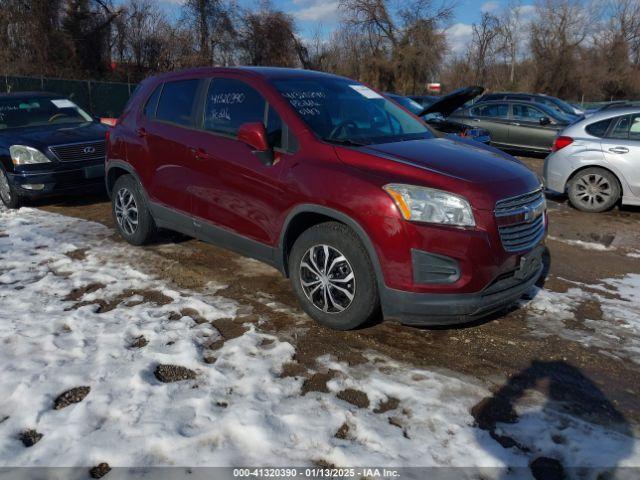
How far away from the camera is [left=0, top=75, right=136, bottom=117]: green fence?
1962cm

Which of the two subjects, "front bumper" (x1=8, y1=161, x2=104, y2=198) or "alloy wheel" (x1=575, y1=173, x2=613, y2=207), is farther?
"alloy wheel" (x1=575, y1=173, x2=613, y2=207)

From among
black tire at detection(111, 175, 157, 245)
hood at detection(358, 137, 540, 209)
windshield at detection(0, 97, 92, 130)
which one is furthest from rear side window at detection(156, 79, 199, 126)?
windshield at detection(0, 97, 92, 130)

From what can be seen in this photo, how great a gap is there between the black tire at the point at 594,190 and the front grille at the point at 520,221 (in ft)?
14.3

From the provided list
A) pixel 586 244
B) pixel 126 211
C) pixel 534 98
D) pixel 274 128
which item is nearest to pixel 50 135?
pixel 126 211

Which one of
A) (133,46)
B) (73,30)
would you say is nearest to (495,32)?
(133,46)

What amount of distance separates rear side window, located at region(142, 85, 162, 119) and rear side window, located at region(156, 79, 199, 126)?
63 mm

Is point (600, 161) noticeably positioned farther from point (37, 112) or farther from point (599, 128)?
point (37, 112)

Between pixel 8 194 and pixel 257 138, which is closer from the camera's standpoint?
pixel 257 138

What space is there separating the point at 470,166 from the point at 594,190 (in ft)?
16.3

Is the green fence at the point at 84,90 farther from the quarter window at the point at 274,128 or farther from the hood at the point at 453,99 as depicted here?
the quarter window at the point at 274,128

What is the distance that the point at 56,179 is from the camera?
6.95 metres

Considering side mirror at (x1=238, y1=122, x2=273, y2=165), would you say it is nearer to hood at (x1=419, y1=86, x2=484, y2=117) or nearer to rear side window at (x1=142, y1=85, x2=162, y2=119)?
rear side window at (x1=142, y1=85, x2=162, y2=119)

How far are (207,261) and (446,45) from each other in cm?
3938

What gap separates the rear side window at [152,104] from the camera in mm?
5129
